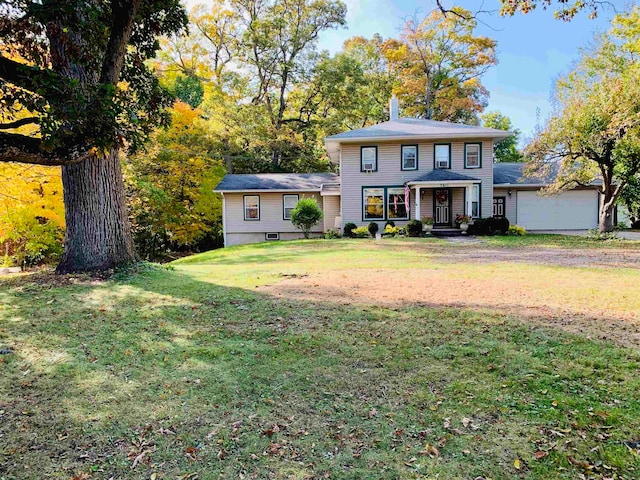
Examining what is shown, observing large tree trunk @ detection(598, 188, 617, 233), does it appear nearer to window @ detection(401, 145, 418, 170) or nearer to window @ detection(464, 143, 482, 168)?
window @ detection(464, 143, 482, 168)

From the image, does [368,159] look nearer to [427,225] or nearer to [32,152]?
[427,225]

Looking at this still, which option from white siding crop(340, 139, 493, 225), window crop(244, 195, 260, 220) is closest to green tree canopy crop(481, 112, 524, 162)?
white siding crop(340, 139, 493, 225)

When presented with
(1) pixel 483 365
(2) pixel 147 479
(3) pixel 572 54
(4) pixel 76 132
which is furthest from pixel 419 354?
(3) pixel 572 54

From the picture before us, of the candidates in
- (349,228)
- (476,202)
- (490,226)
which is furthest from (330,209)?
(490,226)

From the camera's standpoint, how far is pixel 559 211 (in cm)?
2150

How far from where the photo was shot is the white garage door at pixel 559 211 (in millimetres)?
21422

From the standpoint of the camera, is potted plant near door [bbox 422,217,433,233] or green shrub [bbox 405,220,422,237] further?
potted plant near door [bbox 422,217,433,233]

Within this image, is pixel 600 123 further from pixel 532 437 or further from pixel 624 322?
pixel 532 437

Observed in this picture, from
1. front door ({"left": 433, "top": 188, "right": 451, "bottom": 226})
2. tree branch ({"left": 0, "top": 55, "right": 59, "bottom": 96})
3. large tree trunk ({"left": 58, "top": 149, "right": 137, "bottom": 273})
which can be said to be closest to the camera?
tree branch ({"left": 0, "top": 55, "right": 59, "bottom": 96})

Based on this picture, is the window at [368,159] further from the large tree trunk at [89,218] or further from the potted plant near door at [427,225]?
the large tree trunk at [89,218]

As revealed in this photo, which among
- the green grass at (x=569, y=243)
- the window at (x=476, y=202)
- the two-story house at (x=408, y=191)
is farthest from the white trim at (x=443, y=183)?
the green grass at (x=569, y=243)

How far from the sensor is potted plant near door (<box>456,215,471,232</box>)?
18.7 metres

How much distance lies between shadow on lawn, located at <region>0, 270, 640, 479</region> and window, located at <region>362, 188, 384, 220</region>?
14891 mm

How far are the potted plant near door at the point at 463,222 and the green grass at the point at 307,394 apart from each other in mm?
13889
